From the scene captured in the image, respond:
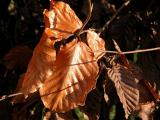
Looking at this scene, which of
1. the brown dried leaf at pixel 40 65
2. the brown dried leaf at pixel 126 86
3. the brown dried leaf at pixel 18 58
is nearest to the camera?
the brown dried leaf at pixel 40 65

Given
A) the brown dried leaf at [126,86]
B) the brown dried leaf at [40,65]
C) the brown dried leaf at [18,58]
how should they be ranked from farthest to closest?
the brown dried leaf at [18,58] < the brown dried leaf at [126,86] < the brown dried leaf at [40,65]

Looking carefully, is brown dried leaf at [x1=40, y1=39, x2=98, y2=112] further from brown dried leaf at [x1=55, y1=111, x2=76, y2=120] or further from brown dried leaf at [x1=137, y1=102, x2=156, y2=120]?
brown dried leaf at [x1=137, y1=102, x2=156, y2=120]

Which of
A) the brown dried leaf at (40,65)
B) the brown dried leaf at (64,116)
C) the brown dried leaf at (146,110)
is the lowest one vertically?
the brown dried leaf at (146,110)

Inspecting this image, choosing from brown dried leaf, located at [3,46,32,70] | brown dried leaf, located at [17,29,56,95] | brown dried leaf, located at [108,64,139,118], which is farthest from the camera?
brown dried leaf, located at [3,46,32,70]

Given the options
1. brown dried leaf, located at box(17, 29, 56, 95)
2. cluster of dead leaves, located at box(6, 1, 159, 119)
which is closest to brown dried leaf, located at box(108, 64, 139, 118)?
cluster of dead leaves, located at box(6, 1, 159, 119)

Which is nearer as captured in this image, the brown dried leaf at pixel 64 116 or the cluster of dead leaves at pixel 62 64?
the cluster of dead leaves at pixel 62 64

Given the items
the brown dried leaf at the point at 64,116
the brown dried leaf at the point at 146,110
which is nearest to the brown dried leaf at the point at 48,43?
the brown dried leaf at the point at 64,116

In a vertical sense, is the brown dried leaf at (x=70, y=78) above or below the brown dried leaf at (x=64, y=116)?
above

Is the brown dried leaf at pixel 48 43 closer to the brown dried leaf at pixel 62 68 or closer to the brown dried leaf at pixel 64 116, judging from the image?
the brown dried leaf at pixel 62 68
